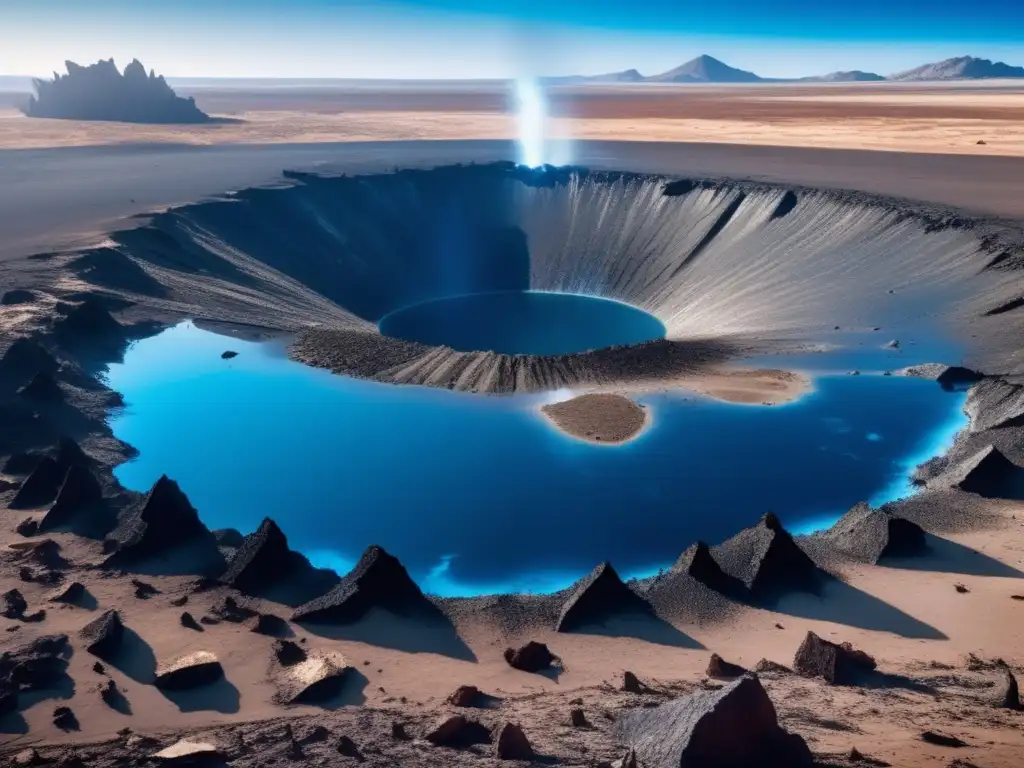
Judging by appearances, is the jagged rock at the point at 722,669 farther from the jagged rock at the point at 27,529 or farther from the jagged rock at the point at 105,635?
the jagged rock at the point at 27,529

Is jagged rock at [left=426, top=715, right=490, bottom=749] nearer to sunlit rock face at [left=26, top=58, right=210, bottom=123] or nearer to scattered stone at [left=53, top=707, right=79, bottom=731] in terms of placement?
scattered stone at [left=53, top=707, right=79, bottom=731]

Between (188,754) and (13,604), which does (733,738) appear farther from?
(13,604)

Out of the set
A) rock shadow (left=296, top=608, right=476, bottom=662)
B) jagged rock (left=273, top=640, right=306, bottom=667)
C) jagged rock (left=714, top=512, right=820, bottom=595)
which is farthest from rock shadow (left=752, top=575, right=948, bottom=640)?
jagged rock (left=273, top=640, right=306, bottom=667)

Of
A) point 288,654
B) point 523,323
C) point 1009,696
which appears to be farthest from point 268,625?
point 523,323

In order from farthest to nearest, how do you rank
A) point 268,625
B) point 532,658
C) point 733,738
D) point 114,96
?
point 114,96, point 268,625, point 532,658, point 733,738

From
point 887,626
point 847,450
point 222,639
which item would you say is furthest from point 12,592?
point 847,450

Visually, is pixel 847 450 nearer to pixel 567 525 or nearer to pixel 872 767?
pixel 567 525
